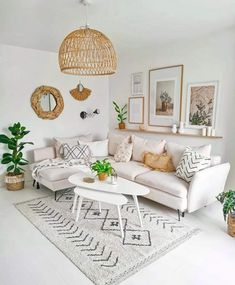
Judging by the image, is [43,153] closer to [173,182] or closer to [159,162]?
[159,162]

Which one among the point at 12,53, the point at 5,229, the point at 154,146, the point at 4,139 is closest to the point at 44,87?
the point at 12,53

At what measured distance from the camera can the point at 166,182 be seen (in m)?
2.98

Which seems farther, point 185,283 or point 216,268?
point 216,268

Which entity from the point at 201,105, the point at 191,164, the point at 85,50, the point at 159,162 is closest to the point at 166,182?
the point at 191,164

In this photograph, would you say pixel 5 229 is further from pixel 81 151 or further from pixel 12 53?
pixel 12 53

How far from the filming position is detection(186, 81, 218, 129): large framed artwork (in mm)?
3500

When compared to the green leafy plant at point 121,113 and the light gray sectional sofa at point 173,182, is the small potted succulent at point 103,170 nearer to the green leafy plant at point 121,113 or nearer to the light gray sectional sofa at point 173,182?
the light gray sectional sofa at point 173,182

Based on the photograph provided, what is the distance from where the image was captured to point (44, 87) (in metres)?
4.29

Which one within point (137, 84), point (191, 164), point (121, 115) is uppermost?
point (137, 84)

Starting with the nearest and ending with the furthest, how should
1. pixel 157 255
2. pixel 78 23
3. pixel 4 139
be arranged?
pixel 157 255
pixel 78 23
pixel 4 139

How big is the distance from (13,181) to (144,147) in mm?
2322

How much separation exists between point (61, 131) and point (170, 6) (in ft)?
10.2

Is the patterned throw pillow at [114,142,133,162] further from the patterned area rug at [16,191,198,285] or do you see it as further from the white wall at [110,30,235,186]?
the patterned area rug at [16,191,198,285]

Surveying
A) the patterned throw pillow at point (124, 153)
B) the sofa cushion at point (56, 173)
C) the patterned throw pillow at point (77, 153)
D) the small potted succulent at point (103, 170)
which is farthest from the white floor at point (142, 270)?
the patterned throw pillow at point (124, 153)
